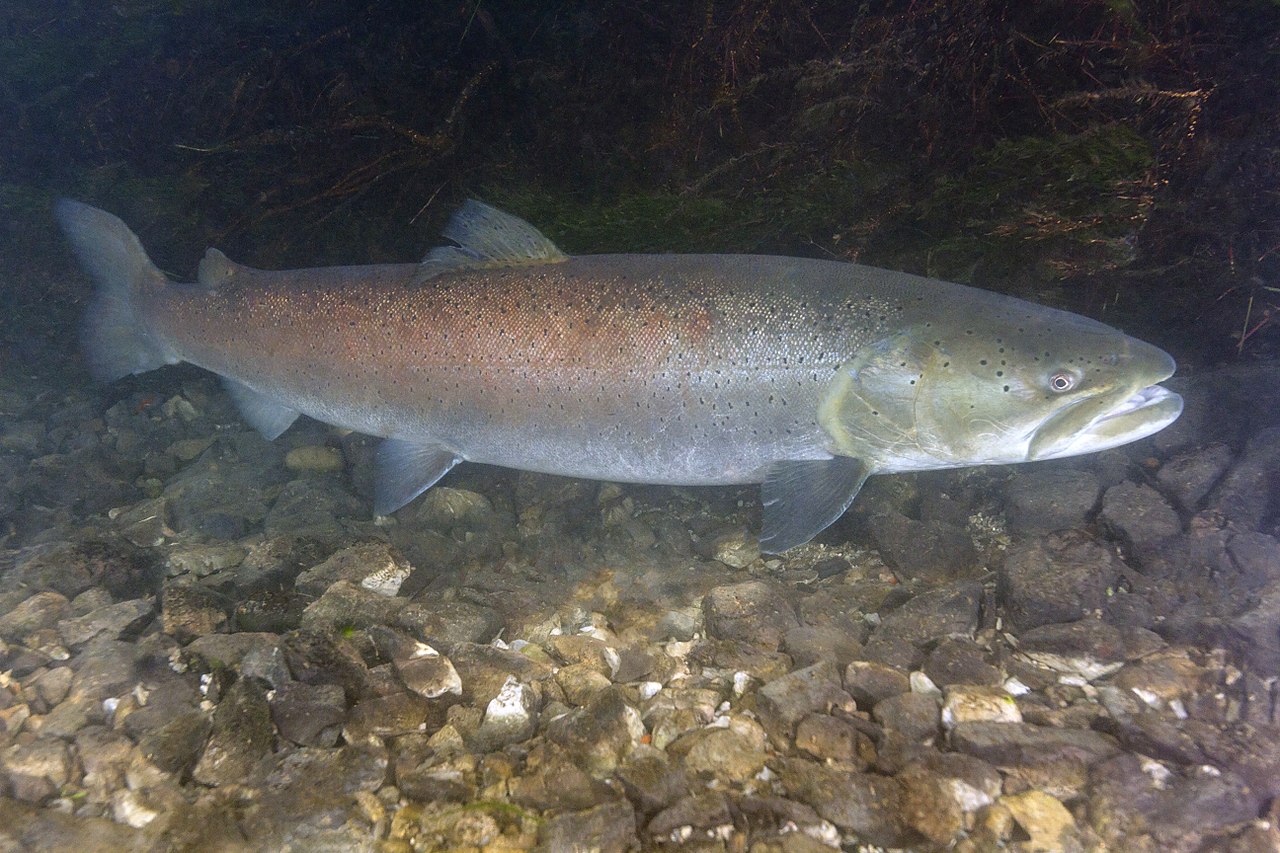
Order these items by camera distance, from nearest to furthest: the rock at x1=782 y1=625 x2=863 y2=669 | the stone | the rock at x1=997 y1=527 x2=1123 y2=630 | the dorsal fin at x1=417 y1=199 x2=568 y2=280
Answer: the stone, the rock at x1=782 y1=625 x2=863 y2=669, the rock at x1=997 y1=527 x2=1123 y2=630, the dorsal fin at x1=417 y1=199 x2=568 y2=280

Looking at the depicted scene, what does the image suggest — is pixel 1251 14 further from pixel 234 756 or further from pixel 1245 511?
pixel 234 756

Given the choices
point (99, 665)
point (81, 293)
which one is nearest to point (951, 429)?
point (99, 665)

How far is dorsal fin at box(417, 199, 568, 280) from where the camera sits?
11.4 ft

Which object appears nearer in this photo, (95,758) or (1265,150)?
(95,758)

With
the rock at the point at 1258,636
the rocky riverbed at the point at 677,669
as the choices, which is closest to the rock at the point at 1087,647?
the rocky riverbed at the point at 677,669

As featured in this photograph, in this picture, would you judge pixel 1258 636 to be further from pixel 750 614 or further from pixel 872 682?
pixel 750 614

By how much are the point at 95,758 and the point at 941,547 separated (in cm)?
371

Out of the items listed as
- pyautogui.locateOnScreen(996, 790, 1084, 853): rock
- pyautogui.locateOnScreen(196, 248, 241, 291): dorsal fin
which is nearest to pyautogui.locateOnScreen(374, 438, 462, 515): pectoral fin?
pyautogui.locateOnScreen(196, 248, 241, 291): dorsal fin

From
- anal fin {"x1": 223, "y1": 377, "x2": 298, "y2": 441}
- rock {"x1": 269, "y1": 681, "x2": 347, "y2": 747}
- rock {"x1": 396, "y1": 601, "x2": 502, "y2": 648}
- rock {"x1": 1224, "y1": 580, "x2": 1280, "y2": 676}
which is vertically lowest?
anal fin {"x1": 223, "y1": 377, "x2": 298, "y2": 441}

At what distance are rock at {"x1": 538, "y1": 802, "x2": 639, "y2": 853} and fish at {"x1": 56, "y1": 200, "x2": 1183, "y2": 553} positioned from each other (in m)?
1.64

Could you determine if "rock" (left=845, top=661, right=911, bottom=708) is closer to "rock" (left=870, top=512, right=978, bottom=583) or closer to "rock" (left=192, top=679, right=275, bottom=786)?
"rock" (left=870, top=512, right=978, bottom=583)

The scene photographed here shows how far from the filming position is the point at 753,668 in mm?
2457

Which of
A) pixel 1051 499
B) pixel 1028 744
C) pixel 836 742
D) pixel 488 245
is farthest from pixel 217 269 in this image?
pixel 1051 499

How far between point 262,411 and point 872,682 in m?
4.24
